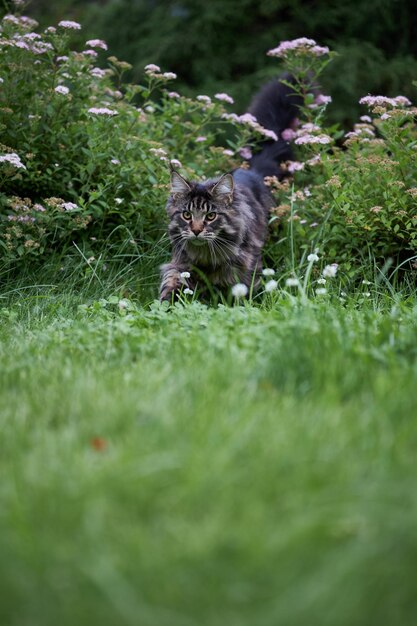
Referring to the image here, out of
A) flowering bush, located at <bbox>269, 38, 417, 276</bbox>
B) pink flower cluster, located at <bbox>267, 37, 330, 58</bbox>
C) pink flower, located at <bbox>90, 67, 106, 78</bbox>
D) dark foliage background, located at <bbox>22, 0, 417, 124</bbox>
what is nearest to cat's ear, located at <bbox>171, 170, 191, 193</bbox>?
flowering bush, located at <bbox>269, 38, 417, 276</bbox>

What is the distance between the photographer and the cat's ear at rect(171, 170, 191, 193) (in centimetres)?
431

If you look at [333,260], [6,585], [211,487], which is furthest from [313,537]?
[333,260]

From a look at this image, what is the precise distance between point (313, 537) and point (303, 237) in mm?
3330

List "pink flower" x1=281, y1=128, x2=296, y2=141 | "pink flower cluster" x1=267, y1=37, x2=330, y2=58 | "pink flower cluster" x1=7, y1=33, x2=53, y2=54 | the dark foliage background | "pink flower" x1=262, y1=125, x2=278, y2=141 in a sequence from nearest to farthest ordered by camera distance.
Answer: "pink flower cluster" x1=7, y1=33, x2=53, y2=54 < "pink flower cluster" x1=267, y1=37, x2=330, y2=58 < "pink flower" x1=262, y1=125, x2=278, y2=141 < "pink flower" x1=281, y1=128, x2=296, y2=141 < the dark foliage background

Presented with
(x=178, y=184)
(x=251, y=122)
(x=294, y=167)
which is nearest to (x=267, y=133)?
(x=251, y=122)

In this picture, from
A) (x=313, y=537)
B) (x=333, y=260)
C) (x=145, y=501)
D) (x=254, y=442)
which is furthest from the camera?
(x=333, y=260)

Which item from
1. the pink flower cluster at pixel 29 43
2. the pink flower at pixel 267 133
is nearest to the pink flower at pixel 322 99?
the pink flower at pixel 267 133

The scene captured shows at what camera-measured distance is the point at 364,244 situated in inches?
183

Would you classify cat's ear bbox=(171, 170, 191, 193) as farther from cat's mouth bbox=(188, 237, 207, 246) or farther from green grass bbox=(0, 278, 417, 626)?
green grass bbox=(0, 278, 417, 626)

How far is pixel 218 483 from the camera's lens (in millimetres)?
1789

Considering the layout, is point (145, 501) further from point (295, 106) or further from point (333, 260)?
point (295, 106)

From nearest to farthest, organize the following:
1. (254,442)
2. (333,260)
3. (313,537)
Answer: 1. (313,537)
2. (254,442)
3. (333,260)

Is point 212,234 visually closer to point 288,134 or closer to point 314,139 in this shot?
point 314,139

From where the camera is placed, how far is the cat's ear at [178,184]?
4312 millimetres
